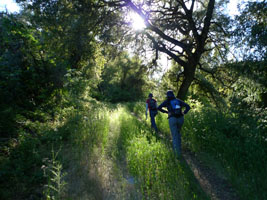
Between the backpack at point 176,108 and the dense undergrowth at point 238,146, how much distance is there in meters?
1.21

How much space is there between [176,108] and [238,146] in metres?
1.90

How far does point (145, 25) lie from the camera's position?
10.0 metres

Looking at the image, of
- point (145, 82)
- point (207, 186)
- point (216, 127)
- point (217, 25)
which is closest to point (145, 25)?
point (217, 25)

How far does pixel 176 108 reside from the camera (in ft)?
15.6

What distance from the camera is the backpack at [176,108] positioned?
478 centimetres

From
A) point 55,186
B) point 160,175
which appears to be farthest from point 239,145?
point 55,186

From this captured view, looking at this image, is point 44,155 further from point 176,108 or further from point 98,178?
point 176,108

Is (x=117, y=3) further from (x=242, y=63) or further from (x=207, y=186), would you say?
(x=207, y=186)

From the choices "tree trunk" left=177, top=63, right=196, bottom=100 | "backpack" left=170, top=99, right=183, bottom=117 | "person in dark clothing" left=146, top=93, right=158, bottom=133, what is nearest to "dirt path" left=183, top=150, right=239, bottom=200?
"backpack" left=170, top=99, right=183, bottom=117

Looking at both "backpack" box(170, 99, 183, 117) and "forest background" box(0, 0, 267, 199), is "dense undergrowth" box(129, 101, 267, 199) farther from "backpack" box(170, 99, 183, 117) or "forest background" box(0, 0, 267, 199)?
"backpack" box(170, 99, 183, 117)

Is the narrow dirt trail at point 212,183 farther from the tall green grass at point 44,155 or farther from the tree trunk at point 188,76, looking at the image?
the tree trunk at point 188,76

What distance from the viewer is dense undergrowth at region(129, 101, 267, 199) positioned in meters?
3.08

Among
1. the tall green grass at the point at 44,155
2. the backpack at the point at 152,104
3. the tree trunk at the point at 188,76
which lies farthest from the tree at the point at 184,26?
the tall green grass at the point at 44,155

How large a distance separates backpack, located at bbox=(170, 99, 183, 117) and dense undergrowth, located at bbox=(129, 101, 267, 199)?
1.21 m
